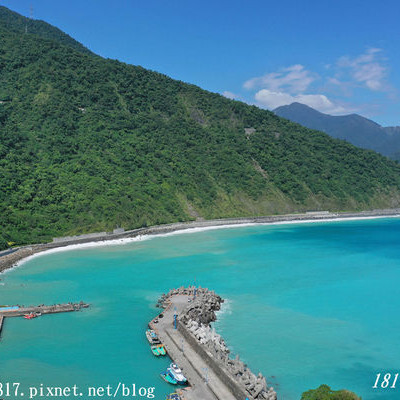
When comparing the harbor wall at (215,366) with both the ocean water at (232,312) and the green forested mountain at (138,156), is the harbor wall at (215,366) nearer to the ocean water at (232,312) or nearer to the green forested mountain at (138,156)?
the ocean water at (232,312)

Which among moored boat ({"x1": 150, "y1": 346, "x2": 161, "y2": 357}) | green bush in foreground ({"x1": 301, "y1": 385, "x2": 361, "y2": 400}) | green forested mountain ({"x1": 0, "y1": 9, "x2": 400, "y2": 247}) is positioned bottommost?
moored boat ({"x1": 150, "y1": 346, "x2": 161, "y2": 357})

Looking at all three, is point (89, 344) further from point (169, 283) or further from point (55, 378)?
point (169, 283)

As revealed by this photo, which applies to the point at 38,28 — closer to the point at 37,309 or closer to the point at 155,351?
the point at 37,309

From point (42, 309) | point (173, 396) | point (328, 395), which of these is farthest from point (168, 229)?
point (328, 395)

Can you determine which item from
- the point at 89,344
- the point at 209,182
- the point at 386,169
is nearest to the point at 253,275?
the point at 89,344

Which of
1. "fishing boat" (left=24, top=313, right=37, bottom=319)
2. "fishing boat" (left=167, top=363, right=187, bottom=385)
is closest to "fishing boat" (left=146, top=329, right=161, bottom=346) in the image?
"fishing boat" (left=167, top=363, right=187, bottom=385)

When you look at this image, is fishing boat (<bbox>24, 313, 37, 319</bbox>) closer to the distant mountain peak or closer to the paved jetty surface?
the paved jetty surface

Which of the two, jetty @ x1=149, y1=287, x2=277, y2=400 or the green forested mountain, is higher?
the green forested mountain

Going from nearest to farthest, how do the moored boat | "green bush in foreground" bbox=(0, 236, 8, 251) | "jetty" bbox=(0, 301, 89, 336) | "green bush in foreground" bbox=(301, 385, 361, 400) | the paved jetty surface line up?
"green bush in foreground" bbox=(301, 385, 361, 400) < the paved jetty surface < the moored boat < "jetty" bbox=(0, 301, 89, 336) < "green bush in foreground" bbox=(0, 236, 8, 251)
